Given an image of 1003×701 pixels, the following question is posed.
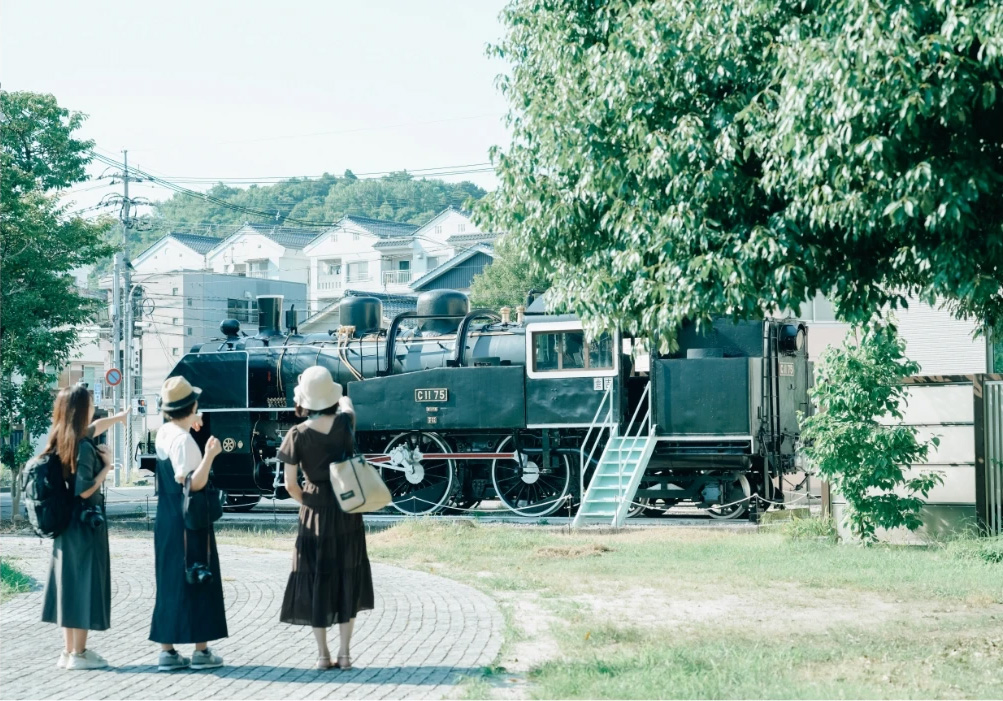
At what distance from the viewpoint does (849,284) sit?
759 centimetres

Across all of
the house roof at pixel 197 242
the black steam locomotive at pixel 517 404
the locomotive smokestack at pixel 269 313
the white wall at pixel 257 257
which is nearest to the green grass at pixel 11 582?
the black steam locomotive at pixel 517 404

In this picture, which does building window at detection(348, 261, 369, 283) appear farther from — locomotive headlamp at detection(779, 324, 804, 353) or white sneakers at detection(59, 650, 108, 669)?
white sneakers at detection(59, 650, 108, 669)

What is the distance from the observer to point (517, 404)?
17516 mm

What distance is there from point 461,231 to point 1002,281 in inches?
2330

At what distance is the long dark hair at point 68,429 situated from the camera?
23.3ft

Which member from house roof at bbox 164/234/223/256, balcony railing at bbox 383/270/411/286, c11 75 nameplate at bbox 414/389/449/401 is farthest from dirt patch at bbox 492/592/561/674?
house roof at bbox 164/234/223/256

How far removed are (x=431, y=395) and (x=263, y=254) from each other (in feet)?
172

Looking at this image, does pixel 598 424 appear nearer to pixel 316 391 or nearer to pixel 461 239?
pixel 316 391

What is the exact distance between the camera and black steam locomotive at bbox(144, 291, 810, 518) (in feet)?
53.5

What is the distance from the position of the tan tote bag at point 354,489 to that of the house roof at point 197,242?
67.2 meters

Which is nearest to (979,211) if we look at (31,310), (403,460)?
(403,460)

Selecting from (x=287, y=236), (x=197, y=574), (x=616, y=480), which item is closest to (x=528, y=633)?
(x=197, y=574)

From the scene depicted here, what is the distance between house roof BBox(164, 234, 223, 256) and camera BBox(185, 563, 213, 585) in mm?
66805

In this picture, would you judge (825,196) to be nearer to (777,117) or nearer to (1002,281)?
(777,117)
